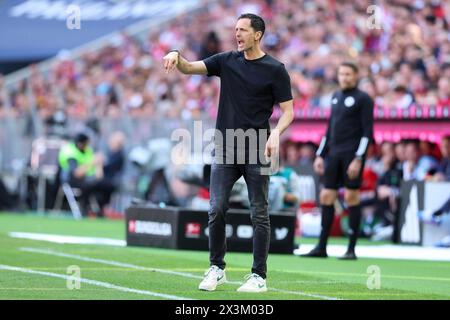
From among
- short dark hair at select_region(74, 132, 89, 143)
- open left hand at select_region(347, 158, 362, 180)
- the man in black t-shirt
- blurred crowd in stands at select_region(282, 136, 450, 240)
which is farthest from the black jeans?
short dark hair at select_region(74, 132, 89, 143)

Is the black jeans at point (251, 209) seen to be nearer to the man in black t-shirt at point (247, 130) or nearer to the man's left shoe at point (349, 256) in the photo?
the man in black t-shirt at point (247, 130)

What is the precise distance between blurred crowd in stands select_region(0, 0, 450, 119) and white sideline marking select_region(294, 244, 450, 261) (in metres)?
3.38

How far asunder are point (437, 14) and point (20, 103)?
13937 millimetres

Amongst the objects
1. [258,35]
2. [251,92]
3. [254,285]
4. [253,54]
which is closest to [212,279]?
[254,285]

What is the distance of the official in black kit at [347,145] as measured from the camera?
13.8 m

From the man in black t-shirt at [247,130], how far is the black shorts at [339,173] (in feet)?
15.0

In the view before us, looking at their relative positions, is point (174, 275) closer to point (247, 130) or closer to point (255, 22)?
point (247, 130)

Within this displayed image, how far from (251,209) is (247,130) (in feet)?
2.13

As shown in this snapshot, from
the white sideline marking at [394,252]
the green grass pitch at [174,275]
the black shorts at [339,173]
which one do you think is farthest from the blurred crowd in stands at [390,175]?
the green grass pitch at [174,275]

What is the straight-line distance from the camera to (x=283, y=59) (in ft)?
82.0

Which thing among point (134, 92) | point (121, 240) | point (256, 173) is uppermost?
point (134, 92)

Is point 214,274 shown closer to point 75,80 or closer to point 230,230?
point 230,230

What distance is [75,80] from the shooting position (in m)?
31.3
